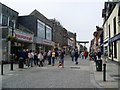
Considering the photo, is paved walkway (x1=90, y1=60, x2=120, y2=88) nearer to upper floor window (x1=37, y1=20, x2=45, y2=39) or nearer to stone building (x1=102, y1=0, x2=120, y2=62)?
stone building (x1=102, y1=0, x2=120, y2=62)

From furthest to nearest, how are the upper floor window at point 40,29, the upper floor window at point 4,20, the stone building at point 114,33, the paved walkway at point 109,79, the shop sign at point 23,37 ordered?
the upper floor window at point 40,29, the upper floor window at point 4,20, the shop sign at point 23,37, the stone building at point 114,33, the paved walkway at point 109,79

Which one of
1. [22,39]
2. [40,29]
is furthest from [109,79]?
[40,29]

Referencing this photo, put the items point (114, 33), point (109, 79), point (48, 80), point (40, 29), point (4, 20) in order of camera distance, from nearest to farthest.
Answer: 1. point (48, 80)
2. point (109, 79)
3. point (114, 33)
4. point (4, 20)
5. point (40, 29)

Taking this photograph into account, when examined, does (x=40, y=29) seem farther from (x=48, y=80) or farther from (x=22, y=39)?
(x=48, y=80)

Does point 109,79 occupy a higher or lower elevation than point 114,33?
lower

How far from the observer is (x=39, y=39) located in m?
55.6

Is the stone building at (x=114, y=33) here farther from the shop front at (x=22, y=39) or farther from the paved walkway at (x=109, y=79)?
the shop front at (x=22, y=39)

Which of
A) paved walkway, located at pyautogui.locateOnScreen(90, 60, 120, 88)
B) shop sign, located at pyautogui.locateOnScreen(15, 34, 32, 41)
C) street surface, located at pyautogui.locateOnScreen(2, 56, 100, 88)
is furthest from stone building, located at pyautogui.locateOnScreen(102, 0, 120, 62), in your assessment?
street surface, located at pyautogui.locateOnScreen(2, 56, 100, 88)

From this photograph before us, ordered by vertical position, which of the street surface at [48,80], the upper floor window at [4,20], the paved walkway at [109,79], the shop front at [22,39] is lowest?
the street surface at [48,80]

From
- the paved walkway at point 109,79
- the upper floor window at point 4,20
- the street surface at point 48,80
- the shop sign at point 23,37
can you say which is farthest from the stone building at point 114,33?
the upper floor window at point 4,20

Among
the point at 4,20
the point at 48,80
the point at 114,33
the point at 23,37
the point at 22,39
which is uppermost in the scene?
the point at 4,20

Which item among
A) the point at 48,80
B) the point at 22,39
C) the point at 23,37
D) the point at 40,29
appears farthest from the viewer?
the point at 40,29

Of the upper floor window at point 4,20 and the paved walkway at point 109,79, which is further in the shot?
the upper floor window at point 4,20

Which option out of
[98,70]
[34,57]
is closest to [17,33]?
[34,57]
